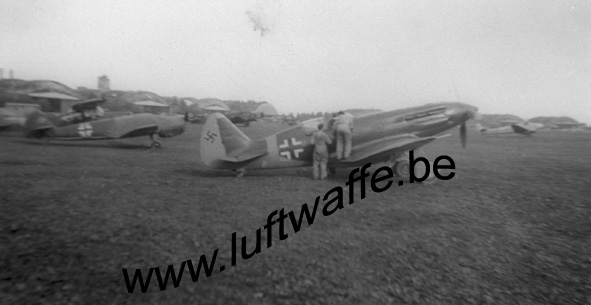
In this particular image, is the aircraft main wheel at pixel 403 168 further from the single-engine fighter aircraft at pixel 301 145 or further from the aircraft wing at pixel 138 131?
the aircraft wing at pixel 138 131

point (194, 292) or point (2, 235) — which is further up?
point (2, 235)

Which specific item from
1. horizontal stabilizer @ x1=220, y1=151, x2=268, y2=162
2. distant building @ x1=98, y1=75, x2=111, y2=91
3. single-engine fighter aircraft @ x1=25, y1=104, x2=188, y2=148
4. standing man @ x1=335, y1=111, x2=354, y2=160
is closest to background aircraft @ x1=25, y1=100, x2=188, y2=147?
single-engine fighter aircraft @ x1=25, y1=104, x2=188, y2=148

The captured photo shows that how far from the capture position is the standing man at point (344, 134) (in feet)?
26.9

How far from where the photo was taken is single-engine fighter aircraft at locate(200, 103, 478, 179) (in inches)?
333

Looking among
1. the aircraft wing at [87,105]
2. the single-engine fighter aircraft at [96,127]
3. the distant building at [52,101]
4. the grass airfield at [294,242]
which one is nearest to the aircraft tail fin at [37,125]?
the single-engine fighter aircraft at [96,127]

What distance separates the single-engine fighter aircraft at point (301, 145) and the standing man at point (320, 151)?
29 cm

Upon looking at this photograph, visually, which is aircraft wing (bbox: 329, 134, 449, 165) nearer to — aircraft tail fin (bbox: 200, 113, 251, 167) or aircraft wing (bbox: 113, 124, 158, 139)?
aircraft tail fin (bbox: 200, 113, 251, 167)

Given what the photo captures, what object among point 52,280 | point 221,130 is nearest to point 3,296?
point 52,280

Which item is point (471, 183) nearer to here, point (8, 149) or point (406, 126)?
point (406, 126)

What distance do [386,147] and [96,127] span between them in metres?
12.8

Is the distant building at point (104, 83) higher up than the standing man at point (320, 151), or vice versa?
the distant building at point (104, 83)

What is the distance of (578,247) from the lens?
14.1ft

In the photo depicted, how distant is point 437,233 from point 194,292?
11.5 ft

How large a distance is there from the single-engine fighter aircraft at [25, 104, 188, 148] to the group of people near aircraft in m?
9.43
